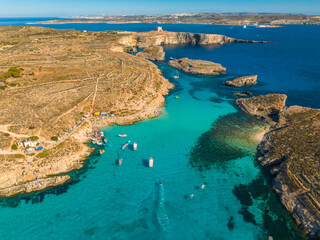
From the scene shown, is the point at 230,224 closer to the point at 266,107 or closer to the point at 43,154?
the point at 43,154

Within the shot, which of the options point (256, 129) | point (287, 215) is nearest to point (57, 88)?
point (256, 129)

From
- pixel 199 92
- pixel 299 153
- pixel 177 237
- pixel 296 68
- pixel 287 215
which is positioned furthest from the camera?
pixel 296 68

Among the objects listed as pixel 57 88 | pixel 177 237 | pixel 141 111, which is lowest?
pixel 177 237

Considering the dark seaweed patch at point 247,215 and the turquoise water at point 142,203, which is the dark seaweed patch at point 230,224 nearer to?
the turquoise water at point 142,203

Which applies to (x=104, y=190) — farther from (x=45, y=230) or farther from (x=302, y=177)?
(x=302, y=177)

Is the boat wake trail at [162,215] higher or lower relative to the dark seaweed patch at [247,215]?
higher

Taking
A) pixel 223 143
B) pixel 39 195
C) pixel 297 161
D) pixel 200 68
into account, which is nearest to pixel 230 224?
pixel 297 161

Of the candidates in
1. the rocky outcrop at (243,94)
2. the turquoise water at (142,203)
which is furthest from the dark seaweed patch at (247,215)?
the rocky outcrop at (243,94)
